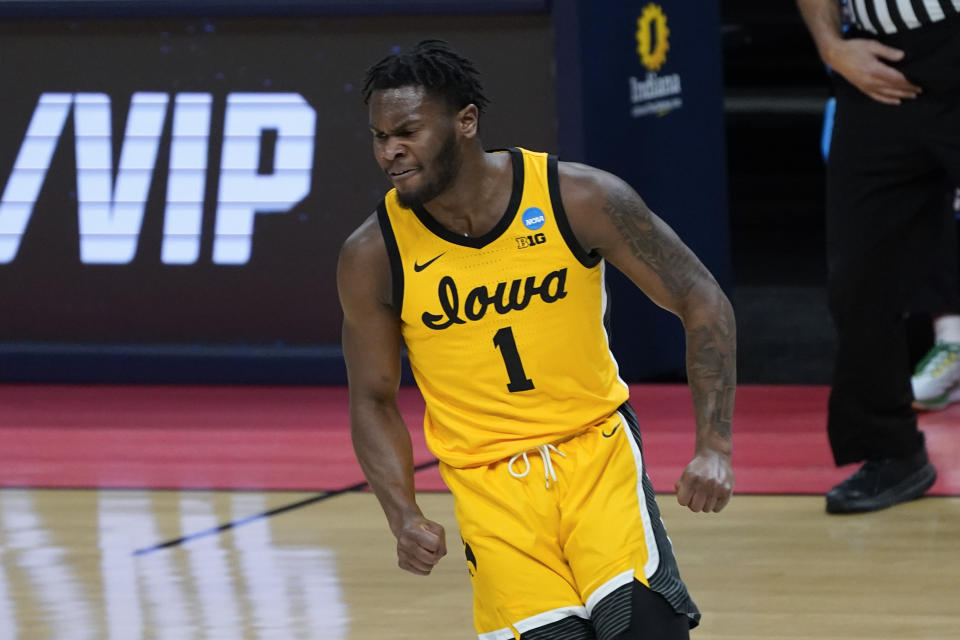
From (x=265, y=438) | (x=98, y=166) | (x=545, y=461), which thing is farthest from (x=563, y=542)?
(x=98, y=166)

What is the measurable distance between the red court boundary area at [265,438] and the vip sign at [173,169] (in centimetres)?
55

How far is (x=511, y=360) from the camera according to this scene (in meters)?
3.18

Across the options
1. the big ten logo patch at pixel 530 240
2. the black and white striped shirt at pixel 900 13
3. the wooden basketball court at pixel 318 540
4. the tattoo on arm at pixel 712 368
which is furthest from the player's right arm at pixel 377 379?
the black and white striped shirt at pixel 900 13

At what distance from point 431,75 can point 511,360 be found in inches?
19.9

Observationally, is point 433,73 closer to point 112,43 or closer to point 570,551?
point 570,551

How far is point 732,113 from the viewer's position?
698 inches

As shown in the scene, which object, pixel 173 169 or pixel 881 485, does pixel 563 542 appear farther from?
pixel 173 169

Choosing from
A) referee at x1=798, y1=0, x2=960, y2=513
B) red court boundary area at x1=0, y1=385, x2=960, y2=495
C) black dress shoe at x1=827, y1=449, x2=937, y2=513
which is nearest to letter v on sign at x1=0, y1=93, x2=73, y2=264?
red court boundary area at x1=0, y1=385, x2=960, y2=495

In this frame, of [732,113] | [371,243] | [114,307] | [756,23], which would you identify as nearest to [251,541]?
[371,243]

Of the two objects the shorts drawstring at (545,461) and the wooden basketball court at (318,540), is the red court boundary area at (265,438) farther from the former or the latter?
the shorts drawstring at (545,461)

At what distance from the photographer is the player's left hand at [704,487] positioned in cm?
303

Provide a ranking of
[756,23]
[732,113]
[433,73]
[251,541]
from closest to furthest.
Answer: [433,73] < [251,541] < [732,113] < [756,23]

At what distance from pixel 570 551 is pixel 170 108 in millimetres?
4217

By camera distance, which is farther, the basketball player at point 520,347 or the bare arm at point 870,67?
the bare arm at point 870,67
